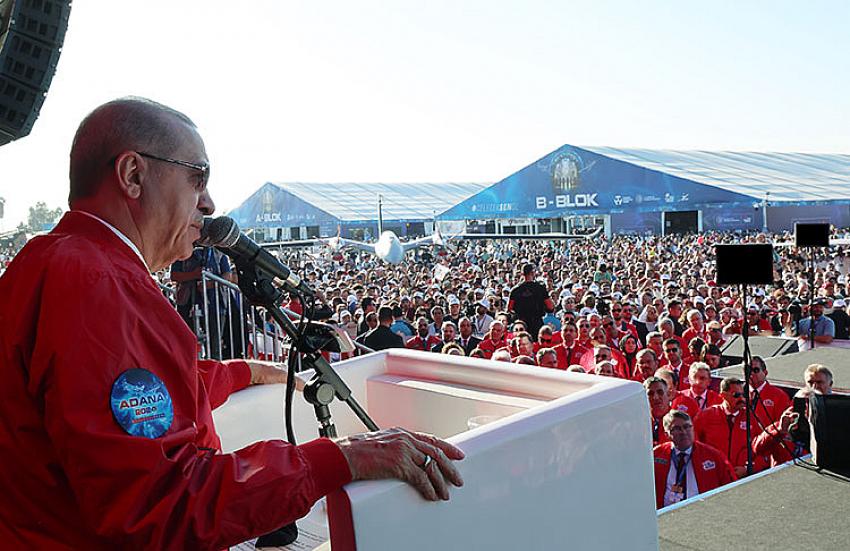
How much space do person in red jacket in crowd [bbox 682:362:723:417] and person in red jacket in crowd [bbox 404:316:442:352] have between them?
13.2 ft

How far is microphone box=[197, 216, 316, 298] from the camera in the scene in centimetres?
174

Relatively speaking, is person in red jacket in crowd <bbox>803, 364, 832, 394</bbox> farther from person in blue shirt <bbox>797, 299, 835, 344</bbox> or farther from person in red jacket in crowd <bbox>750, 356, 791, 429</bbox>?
person in blue shirt <bbox>797, 299, 835, 344</bbox>

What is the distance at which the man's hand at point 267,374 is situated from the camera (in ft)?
7.57

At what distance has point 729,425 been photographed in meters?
6.47

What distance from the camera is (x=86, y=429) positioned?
3.56 ft

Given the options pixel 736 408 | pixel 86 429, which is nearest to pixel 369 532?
pixel 86 429

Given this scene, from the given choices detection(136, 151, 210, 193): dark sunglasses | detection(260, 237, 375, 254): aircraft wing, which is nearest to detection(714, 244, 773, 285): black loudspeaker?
detection(136, 151, 210, 193): dark sunglasses

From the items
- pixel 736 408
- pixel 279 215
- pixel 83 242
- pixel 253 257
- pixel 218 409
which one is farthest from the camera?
pixel 279 215

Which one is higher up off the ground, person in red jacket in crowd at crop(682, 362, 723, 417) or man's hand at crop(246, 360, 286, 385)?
man's hand at crop(246, 360, 286, 385)

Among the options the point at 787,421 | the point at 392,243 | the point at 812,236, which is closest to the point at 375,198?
the point at 392,243

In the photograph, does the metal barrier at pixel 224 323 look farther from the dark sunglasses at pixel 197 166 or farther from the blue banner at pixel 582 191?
the blue banner at pixel 582 191

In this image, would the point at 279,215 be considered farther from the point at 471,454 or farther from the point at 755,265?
the point at 471,454

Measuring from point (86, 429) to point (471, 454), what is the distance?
0.69 meters

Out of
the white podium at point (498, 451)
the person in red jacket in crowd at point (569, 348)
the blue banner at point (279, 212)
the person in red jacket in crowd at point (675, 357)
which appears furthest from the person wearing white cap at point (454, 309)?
the blue banner at point (279, 212)
